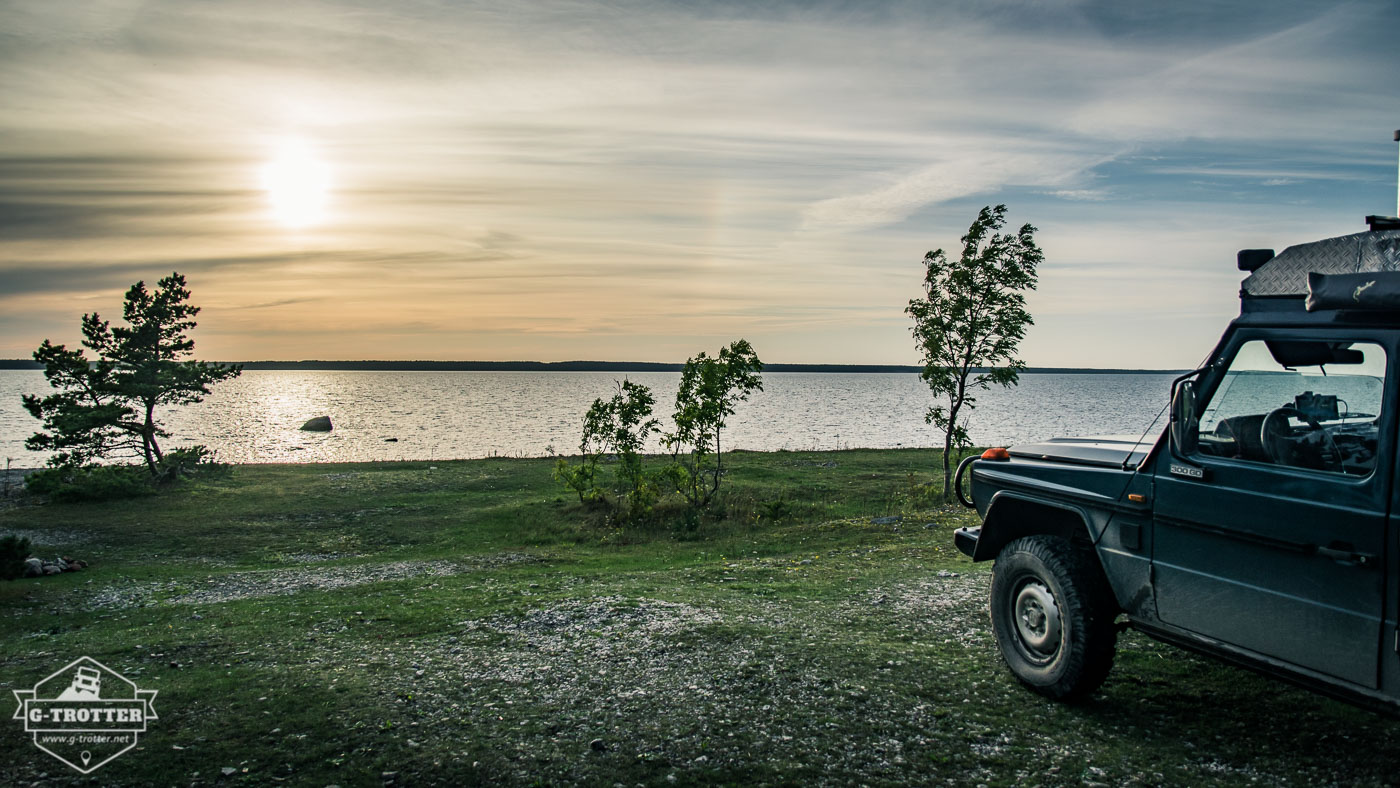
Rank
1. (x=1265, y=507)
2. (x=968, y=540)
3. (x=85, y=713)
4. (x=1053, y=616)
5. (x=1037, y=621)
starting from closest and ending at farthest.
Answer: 1. (x=1265, y=507)
2. (x=1053, y=616)
3. (x=1037, y=621)
4. (x=85, y=713)
5. (x=968, y=540)

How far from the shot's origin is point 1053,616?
6.44 metres

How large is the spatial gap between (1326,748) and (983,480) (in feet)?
10.2

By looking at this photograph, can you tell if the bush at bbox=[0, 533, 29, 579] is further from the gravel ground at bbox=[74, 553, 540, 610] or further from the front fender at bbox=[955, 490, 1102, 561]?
the front fender at bbox=[955, 490, 1102, 561]

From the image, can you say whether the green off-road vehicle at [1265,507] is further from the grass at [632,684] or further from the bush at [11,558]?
the bush at [11,558]

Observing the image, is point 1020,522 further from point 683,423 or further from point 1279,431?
point 683,423

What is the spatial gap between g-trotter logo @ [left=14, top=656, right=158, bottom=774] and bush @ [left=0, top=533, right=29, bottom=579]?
7267 millimetres

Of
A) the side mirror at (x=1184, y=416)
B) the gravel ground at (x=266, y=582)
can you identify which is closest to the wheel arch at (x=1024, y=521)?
the side mirror at (x=1184, y=416)

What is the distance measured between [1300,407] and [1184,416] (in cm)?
66

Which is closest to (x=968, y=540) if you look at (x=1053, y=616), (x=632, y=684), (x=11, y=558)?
(x=1053, y=616)

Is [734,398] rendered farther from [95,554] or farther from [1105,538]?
[1105,538]

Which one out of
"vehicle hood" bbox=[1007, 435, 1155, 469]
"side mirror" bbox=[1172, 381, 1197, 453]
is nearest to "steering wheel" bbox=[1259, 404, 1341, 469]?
"side mirror" bbox=[1172, 381, 1197, 453]

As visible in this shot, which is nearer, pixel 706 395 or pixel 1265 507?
pixel 1265 507

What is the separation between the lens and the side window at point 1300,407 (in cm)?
478

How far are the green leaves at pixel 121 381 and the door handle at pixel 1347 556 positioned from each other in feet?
117
